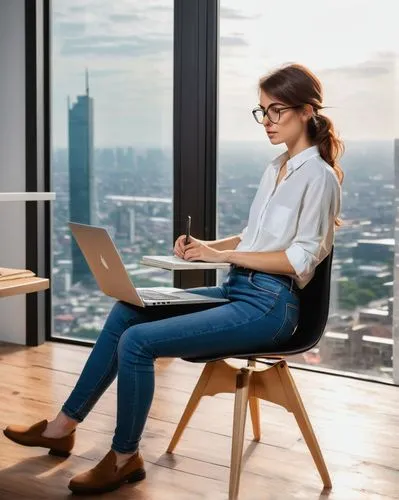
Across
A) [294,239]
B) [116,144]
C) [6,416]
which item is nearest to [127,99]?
[116,144]

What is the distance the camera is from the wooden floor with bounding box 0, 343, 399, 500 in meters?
2.34

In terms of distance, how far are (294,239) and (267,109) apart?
1.22 ft

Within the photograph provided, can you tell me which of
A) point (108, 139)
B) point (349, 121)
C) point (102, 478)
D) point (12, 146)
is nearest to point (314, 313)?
point (102, 478)

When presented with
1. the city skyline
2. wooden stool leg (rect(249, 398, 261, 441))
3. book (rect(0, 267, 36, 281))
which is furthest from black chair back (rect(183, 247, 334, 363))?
the city skyline

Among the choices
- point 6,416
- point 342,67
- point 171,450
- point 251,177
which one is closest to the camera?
point 171,450

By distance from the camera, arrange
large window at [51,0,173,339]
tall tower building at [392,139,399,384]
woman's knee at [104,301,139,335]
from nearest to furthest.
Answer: woman's knee at [104,301,139,335]
tall tower building at [392,139,399,384]
large window at [51,0,173,339]

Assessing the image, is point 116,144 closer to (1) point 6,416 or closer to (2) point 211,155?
(2) point 211,155

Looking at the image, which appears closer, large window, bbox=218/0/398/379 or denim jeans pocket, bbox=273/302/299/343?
denim jeans pocket, bbox=273/302/299/343

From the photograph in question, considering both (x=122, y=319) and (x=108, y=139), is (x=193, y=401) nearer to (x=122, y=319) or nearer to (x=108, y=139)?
(x=122, y=319)

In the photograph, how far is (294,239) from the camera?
224cm

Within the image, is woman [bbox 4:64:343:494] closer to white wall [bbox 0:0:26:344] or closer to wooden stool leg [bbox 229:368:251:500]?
wooden stool leg [bbox 229:368:251:500]

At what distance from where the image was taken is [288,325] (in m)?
2.25

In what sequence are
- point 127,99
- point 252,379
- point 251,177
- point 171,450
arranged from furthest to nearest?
point 127,99, point 251,177, point 171,450, point 252,379

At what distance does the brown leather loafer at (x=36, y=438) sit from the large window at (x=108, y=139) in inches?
54.8
